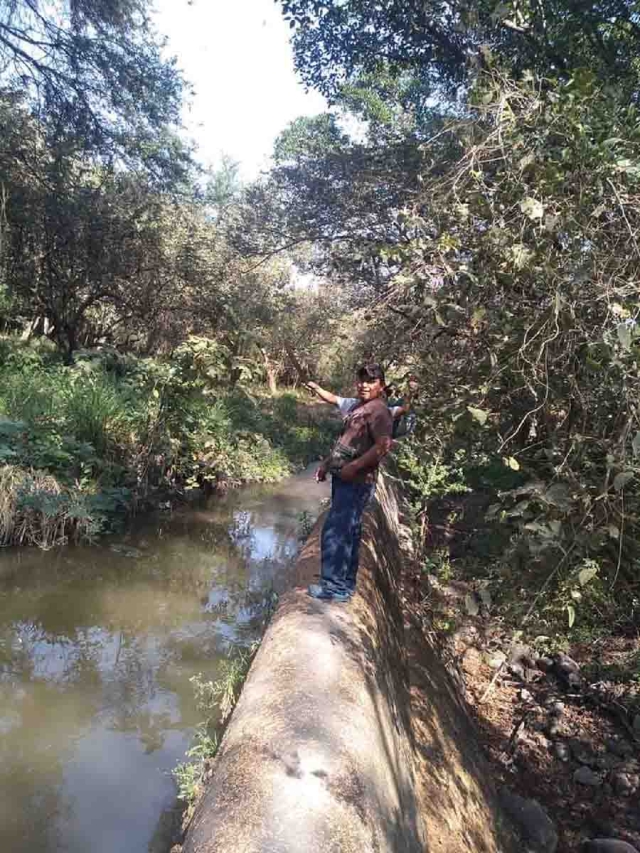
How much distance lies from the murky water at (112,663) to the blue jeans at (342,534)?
5.21 feet

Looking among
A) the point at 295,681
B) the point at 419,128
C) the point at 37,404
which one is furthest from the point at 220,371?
the point at 295,681

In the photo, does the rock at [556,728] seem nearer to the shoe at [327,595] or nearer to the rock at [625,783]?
the rock at [625,783]

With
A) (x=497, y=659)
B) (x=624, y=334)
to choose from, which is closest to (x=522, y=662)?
(x=497, y=659)

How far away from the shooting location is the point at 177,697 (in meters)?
4.79

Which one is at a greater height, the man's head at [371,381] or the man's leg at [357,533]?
the man's head at [371,381]

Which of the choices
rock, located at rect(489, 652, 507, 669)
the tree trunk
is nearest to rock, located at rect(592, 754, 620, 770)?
rock, located at rect(489, 652, 507, 669)

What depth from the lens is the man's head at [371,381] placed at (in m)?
3.78

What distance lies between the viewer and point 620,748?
4723mm

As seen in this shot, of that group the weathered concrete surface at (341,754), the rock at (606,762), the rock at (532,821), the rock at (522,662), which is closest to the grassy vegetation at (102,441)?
the weathered concrete surface at (341,754)

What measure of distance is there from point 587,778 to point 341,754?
9.83 feet

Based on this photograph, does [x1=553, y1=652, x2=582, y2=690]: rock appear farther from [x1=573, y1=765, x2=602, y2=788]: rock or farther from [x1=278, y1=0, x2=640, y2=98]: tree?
[x1=278, y1=0, x2=640, y2=98]: tree

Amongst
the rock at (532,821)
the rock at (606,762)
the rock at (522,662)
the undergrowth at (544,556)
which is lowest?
the rock at (532,821)

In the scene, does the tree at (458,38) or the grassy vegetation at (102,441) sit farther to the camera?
the grassy vegetation at (102,441)

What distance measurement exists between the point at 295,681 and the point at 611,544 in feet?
4.86
